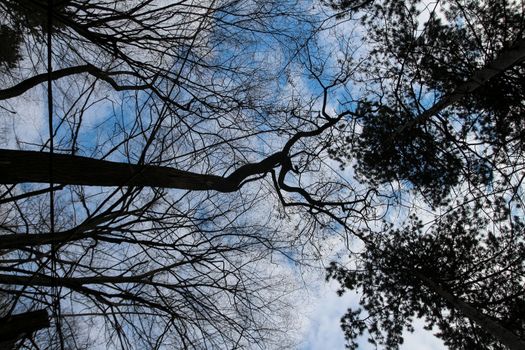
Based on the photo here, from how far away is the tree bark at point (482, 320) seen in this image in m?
4.60

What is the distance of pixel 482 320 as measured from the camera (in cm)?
505

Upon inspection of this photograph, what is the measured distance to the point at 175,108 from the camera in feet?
15.4

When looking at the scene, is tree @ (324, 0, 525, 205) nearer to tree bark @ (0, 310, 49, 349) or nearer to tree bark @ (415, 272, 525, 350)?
tree bark @ (415, 272, 525, 350)

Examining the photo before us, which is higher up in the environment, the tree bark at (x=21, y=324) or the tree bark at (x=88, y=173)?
the tree bark at (x=88, y=173)

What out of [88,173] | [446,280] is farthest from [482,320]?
[88,173]

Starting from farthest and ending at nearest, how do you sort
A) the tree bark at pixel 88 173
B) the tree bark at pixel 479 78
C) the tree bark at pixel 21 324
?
the tree bark at pixel 479 78 → the tree bark at pixel 88 173 → the tree bark at pixel 21 324

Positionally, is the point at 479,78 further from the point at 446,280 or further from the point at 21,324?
the point at 21,324

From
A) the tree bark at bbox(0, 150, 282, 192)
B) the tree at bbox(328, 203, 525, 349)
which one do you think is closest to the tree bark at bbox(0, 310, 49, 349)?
the tree bark at bbox(0, 150, 282, 192)

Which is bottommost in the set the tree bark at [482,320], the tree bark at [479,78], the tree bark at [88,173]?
the tree bark at [482,320]

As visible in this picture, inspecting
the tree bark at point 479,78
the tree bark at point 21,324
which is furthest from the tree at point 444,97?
the tree bark at point 21,324

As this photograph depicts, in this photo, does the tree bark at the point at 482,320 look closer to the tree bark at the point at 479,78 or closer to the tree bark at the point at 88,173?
the tree bark at the point at 479,78

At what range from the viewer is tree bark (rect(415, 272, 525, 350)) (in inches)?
181

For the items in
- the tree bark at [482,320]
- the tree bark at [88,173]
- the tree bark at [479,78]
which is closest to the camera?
the tree bark at [88,173]

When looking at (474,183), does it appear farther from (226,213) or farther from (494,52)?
(226,213)
